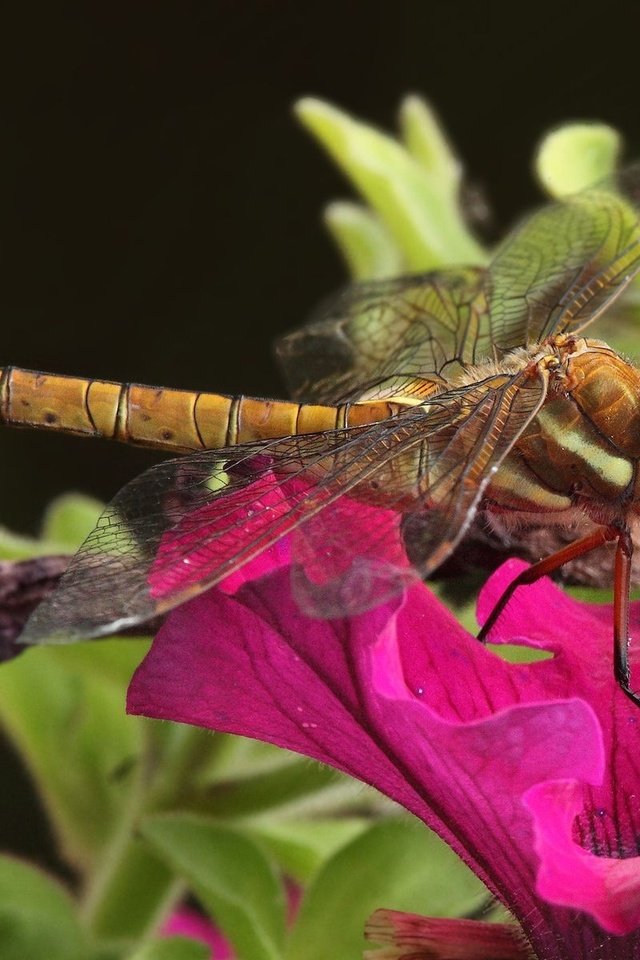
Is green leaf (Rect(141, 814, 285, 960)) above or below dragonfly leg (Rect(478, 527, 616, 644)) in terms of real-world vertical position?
below

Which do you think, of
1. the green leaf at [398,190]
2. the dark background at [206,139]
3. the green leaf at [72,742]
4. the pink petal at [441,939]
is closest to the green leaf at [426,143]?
the green leaf at [398,190]

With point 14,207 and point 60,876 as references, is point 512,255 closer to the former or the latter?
point 60,876

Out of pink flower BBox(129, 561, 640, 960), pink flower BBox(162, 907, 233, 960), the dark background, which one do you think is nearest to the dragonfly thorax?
pink flower BBox(129, 561, 640, 960)

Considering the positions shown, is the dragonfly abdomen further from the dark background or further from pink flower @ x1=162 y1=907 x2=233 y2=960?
the dark background

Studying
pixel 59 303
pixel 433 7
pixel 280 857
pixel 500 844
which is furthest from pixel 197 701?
pixel 433 7

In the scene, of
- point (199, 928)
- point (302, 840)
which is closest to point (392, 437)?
point (302, 840)
